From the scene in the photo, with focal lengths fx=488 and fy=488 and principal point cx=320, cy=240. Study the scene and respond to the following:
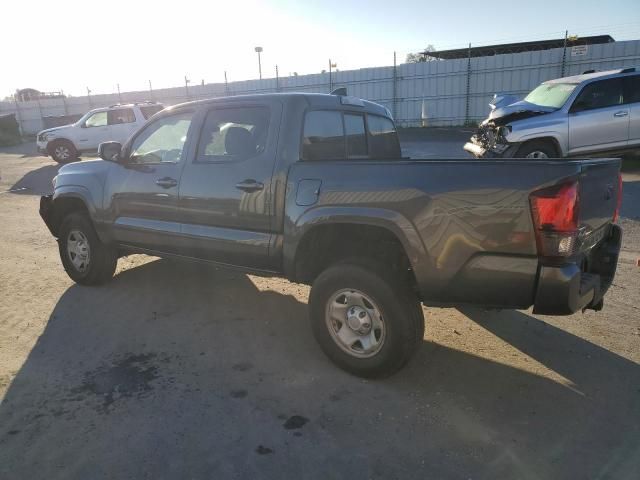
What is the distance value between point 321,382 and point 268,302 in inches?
63.3

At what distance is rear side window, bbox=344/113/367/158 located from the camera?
414 cm

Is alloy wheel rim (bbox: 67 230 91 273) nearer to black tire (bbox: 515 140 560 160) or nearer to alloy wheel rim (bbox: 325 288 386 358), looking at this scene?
alloy wheel rim (bbox: 325 288 386 358)

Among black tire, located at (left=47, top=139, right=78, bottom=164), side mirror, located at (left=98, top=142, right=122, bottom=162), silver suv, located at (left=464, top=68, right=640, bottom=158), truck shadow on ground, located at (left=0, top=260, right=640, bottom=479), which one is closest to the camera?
truck shadow on ground, located at (left=0, top=260, right=640, bottom=479)

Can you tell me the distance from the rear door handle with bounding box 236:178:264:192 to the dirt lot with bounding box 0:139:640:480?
4.06 feet

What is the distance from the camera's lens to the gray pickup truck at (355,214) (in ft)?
8.74

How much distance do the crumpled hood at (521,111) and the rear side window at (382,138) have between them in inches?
229

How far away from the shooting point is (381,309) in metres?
3.12

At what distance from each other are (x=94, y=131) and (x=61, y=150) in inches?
61.5

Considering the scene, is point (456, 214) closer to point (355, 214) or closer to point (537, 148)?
point (355, 214)

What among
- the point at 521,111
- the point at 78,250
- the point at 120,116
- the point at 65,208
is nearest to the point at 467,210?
the point at 78,250

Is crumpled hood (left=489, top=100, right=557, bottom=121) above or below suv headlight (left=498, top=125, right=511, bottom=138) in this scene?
above

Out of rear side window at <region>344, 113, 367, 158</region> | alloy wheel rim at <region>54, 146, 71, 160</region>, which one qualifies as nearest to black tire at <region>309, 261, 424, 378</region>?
rear side window at <region>344, 113, 367, 158</region>

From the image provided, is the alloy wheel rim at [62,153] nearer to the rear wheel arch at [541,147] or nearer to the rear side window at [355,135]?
the rear wheel arch at [541,147]

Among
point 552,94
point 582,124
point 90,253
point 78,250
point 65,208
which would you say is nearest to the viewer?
point 90,253
